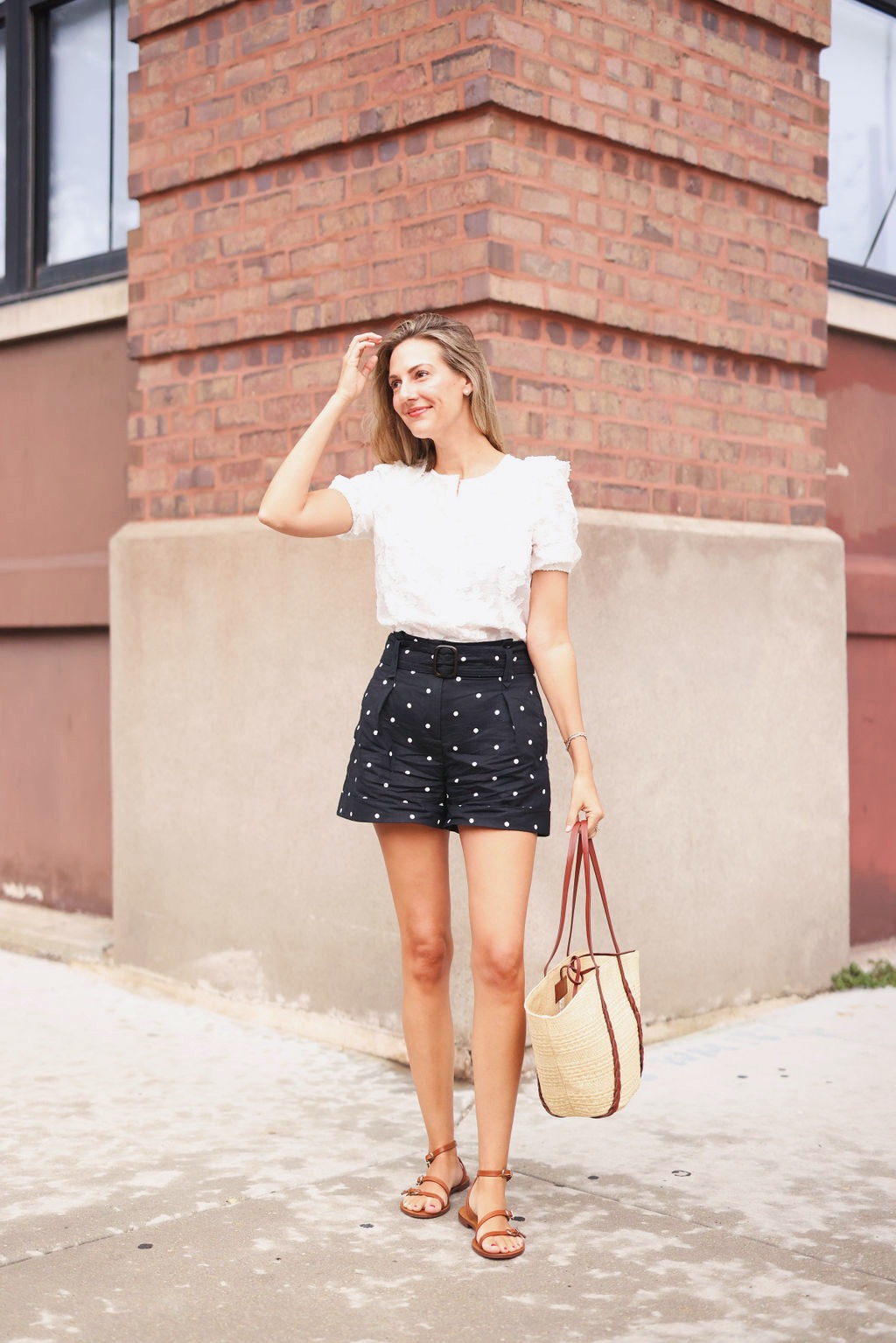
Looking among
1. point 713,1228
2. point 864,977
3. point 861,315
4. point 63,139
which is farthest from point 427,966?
point 63,139

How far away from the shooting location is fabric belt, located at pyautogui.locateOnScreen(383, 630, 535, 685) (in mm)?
3477

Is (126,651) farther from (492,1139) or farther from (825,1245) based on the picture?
(825,1245)

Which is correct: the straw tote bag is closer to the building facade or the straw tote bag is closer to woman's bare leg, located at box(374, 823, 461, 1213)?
woman's bare leg, located at box(374, 823, 461, 1213)

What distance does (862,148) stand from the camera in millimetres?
6703

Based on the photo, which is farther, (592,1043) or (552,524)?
(552,524)

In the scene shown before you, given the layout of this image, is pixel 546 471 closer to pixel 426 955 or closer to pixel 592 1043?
pixel 426 955

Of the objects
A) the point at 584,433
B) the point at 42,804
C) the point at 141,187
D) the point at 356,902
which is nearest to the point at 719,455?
the point at 584,433

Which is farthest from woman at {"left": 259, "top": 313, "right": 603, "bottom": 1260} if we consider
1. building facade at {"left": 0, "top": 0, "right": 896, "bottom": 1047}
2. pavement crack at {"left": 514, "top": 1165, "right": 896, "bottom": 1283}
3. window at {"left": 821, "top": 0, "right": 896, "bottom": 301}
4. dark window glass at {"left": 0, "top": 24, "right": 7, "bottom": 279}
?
dark window glass at {"left": 0, "top": 24, "right": 7, "bottom": 279}

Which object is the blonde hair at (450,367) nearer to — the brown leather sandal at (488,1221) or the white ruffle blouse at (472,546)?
the white ruffle blouse at (472,546)

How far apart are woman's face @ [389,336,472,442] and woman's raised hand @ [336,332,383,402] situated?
0.13m

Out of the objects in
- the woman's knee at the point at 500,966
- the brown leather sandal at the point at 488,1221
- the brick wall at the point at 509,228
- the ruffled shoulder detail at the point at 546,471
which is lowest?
the brown leather sandal at the point at 488,1221

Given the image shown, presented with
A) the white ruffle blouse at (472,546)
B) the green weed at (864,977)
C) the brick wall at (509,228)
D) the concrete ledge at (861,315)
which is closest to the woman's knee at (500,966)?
the white ruffle blouse at (472,546)

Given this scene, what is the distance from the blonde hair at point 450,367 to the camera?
354 centimetres

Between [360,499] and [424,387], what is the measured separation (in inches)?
12.4
